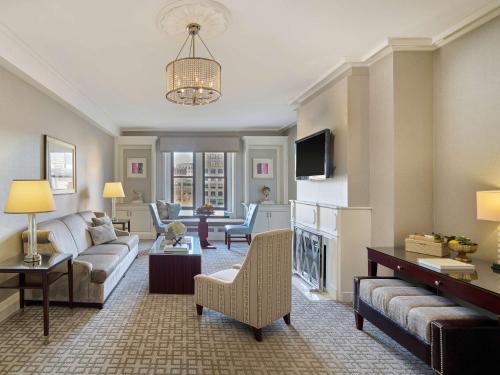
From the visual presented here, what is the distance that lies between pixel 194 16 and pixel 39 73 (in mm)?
2107

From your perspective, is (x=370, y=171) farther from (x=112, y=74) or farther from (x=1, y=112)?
(x=1, y=112)

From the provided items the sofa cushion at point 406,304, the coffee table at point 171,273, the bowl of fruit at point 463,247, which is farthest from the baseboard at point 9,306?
the bowl of fruit at point 463,247

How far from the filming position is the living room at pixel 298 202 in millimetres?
2381

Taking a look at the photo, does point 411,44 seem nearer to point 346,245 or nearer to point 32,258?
point 346,245

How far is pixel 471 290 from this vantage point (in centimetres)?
195

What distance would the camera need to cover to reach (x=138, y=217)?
743 cm

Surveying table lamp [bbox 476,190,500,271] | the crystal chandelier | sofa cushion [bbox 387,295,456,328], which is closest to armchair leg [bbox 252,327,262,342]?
sofa cushion [bbox 387,295,456,328]

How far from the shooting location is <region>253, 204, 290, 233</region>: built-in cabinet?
7.41m

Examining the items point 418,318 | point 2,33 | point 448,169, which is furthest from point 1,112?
point 448,169

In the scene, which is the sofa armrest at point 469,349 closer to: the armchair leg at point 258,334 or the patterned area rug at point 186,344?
the patterned area rug at point 186,344

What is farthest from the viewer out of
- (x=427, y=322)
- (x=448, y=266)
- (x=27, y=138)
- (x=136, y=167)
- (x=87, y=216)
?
(x=136, y=167)

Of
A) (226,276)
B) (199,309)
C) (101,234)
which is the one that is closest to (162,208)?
(101,234)

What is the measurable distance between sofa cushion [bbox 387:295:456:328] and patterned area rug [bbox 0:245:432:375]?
36 cm

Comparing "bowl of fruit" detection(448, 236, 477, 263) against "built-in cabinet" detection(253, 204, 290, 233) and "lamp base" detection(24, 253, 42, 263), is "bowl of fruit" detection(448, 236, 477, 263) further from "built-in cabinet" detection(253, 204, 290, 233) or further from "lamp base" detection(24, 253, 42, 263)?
"built-in cabinet" detection(253, 204, 290, 233)
